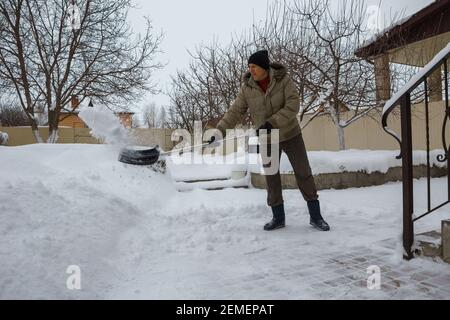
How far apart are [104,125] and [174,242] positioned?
16.9ft

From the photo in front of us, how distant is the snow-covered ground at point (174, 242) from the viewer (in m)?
2.11

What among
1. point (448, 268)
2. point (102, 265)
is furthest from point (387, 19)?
point (102, 265)

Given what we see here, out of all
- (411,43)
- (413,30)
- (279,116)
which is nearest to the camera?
(279,116)

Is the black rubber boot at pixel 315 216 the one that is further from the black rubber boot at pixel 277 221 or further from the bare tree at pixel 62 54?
the bare tree at pixel 62 54

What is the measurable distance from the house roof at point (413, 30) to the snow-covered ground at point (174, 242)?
4.52m

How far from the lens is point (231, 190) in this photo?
5.86 metres

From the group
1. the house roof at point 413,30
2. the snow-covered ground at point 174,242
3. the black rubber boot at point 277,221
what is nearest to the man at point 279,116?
the black rubber boot at point 277,221

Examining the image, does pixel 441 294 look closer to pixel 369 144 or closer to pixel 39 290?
pixel 39 290


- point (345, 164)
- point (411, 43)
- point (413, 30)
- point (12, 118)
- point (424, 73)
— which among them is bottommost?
point (345, 164)

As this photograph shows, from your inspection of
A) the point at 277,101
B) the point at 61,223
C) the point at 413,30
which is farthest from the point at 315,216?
the point at 413,30

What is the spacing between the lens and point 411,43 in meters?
9.61

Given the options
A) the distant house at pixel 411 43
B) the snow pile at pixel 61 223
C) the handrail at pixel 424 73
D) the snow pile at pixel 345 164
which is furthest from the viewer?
the distant house at pixel 411 43

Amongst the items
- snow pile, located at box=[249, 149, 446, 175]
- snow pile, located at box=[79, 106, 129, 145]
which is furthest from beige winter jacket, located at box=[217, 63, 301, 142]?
snow pile, located at box=[79, 106, 129, 145]

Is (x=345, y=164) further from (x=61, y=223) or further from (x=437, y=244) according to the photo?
(x=61, y=223)
